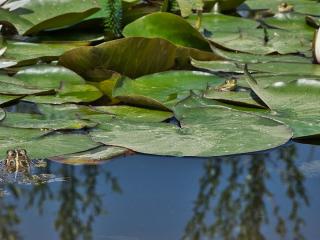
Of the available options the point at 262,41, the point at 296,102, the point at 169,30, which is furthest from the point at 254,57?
the point at 296,102

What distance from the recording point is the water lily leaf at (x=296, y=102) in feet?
7.01

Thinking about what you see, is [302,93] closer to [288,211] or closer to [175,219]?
[288,211]

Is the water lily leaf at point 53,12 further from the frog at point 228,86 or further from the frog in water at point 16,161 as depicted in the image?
the frog in water at point 16,161

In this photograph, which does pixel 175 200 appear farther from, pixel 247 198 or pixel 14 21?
pixel 14 21

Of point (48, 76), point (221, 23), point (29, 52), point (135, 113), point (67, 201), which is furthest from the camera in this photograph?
point (221, 23)

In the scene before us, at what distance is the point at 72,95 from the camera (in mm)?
2416

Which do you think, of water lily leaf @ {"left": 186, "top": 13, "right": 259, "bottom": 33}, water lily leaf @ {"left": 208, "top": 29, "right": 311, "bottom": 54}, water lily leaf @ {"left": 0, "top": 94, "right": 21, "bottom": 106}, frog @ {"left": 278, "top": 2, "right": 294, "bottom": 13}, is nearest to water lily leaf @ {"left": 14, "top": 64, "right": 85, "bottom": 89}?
water lily leaf @ {"left": 0, "top": 94, "right": 21, "bottom": 106}

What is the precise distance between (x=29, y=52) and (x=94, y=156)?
0.87 metres

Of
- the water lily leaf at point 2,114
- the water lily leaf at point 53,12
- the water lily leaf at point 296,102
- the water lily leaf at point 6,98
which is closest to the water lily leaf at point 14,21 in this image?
the water lily leaf at point 53,12

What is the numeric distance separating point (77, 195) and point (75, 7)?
4.55 feet

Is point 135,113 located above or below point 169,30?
below

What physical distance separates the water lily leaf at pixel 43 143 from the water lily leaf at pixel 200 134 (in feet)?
0.15

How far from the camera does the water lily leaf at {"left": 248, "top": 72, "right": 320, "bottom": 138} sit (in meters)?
2.14

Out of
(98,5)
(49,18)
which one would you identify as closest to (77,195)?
(49,18)
